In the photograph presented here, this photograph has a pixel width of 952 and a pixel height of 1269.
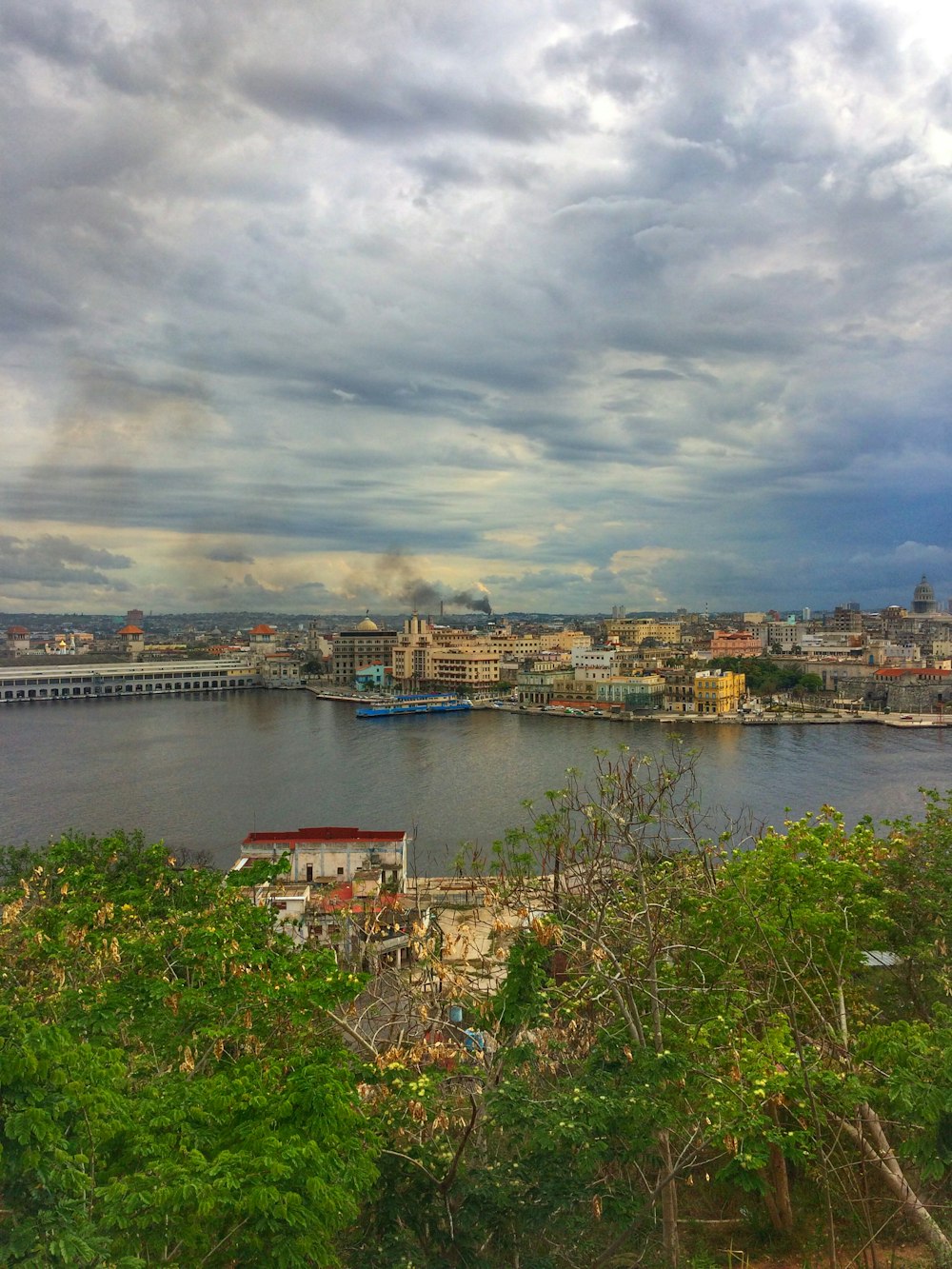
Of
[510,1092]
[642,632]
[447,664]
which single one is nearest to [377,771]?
[510,1092]

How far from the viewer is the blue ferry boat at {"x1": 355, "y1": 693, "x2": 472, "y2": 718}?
1931cm

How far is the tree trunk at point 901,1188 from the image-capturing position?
1.72 meters

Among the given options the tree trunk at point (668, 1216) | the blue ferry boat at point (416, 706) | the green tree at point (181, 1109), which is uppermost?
the green tree at point (181, 1109)

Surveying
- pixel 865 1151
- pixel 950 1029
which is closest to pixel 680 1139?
pixel 865 1151

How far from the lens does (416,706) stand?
20484 mm

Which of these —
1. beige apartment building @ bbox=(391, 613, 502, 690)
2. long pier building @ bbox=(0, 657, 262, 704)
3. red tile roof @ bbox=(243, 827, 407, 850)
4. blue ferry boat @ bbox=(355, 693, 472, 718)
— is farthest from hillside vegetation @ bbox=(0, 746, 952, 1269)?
long pier building @ bbox=(0, 657, 262, 704)

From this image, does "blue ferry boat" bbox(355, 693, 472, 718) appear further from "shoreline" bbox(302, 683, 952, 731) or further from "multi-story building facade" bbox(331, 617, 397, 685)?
"multi-story building facade" bbox(331, 617, 397, 685)

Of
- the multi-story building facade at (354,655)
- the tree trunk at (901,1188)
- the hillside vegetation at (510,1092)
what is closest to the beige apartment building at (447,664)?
the multi-story building facade at (354,655)

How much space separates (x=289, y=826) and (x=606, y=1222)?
257 inches

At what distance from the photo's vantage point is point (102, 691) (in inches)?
950

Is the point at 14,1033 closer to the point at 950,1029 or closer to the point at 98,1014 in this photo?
the point at 98,1014

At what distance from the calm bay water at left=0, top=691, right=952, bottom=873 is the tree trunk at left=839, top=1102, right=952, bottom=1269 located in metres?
4.91

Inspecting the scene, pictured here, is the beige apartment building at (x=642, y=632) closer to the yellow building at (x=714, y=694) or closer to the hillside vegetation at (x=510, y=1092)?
the yellow building at (x=714, y=694)

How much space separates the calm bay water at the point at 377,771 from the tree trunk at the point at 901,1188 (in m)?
4.91
